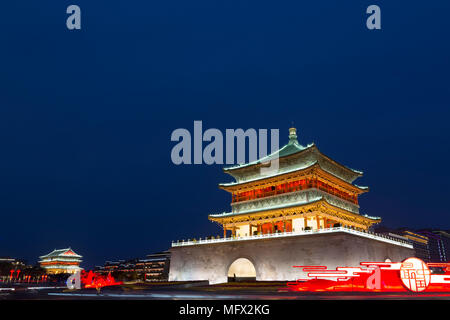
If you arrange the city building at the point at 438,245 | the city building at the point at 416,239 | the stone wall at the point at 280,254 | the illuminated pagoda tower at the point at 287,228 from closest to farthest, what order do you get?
the stone wall at the point at 280,254 < the illuminated pagoda tower at the point at 287,228 < the city building at the point at 416,239 < the city building at the point at 438,245

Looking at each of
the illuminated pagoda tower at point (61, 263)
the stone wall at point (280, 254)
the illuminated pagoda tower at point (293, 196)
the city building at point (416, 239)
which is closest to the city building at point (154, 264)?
the illuminated pagoda tower at point (61, 263)

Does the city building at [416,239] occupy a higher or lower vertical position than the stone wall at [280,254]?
higher

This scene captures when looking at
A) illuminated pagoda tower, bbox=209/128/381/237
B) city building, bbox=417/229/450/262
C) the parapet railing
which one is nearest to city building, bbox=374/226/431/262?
city building, bbox=417/229/450/262

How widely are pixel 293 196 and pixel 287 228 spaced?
3.33m

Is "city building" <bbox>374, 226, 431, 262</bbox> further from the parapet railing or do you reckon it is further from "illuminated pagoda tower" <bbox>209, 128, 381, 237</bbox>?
"illuminated pagoda tower" <bbox>209, 128, 381, 237</bbox>

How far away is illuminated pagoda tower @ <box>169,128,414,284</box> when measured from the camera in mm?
30016

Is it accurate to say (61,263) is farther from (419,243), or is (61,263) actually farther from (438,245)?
(438,245)

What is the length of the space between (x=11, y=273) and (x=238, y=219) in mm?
60346

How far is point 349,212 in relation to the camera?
3594 cm

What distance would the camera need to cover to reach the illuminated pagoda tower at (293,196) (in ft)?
111

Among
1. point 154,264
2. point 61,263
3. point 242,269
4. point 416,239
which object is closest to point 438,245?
point 416,239

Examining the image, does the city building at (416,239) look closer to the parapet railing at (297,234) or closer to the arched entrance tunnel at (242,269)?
the parapet railing at (297,234)

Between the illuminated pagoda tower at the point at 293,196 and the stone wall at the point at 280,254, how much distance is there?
7.81ft
